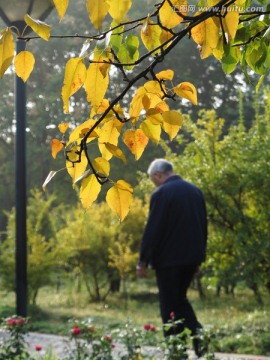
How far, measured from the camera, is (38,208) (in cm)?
1418

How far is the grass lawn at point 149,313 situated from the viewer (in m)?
6.27

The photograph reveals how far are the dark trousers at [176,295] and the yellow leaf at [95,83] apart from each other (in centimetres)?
385

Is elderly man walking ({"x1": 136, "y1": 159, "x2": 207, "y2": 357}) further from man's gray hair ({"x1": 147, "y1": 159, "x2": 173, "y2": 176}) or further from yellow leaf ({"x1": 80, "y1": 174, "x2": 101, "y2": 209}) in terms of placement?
yellow leaf ({"x1": 80, "y1": 174, "x2": 101, "y2": 209})

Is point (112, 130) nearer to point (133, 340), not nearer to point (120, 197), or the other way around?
point (120, 197)

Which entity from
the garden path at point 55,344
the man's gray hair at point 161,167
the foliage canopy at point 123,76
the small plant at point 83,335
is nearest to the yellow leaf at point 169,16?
the foliage canopy at point 123,76

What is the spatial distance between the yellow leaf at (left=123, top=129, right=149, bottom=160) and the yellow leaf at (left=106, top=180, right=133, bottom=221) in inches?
4.8

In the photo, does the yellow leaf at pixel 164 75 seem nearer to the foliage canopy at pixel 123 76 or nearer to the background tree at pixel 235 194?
the foliage canopy at pixel 123 76

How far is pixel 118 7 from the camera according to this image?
4.02ft

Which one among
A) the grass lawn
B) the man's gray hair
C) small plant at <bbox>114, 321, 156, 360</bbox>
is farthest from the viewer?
the grass lawn

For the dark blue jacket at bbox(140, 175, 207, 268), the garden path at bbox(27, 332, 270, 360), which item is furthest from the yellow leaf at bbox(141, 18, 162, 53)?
the garden path at bbox(27, 332, 270, 360)

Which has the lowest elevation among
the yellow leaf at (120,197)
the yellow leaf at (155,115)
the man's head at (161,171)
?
the yellow leaf at (120,197)

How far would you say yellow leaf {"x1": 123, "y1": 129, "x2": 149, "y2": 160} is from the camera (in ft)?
4.65

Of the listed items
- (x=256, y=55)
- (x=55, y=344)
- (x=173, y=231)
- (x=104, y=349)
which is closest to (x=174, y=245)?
(x=173, y=231)

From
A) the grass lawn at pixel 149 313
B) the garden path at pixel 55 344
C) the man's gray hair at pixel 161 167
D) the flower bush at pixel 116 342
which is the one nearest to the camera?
the flower bush at pixel 116 342
